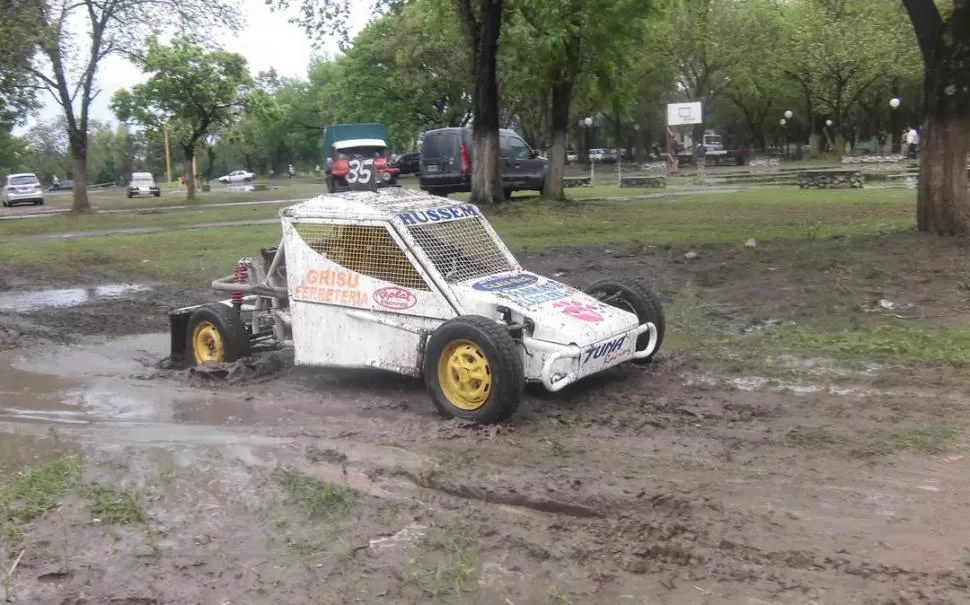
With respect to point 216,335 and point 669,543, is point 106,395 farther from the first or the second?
point 669,543

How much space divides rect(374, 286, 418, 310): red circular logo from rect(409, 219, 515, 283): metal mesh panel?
31 centimetres

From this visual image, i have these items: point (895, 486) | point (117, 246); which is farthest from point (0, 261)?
point (895, 486)

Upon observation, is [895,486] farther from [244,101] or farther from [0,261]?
[244,101]

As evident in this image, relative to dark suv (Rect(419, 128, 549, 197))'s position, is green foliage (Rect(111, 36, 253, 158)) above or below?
above

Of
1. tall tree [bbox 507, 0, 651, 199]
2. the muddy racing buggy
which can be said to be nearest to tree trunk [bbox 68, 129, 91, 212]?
tall tree [bbox 507, 0, 651, 199]

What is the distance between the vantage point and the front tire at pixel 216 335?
8062mm

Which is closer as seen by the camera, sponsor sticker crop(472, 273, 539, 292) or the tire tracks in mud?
the tire tracks in mud

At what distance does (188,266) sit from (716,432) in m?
10.8

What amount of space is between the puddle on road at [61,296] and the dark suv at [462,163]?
1279cm

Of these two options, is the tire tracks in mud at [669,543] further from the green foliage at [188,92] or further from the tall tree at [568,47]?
the green foliage at [188,92]

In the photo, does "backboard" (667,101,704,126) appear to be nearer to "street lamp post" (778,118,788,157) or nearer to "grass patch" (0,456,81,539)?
"street lamp post" (778,118,788,157)

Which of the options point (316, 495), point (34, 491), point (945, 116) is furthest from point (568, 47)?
point (34, 491)

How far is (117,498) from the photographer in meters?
5.07

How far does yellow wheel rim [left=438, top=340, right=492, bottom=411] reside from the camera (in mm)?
6180
